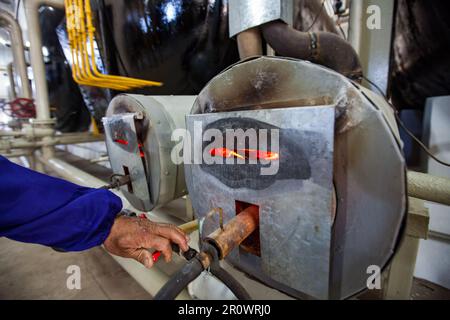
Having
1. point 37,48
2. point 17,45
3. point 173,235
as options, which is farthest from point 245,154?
point 17,45

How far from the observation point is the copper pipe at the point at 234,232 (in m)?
0.40

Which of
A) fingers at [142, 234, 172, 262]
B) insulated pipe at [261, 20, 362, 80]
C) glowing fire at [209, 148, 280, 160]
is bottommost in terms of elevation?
fingers at [142, 234, 172, 262]

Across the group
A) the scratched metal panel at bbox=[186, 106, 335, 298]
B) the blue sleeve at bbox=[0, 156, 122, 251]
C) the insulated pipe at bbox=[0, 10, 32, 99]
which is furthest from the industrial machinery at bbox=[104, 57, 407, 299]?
the insulated pipe at bbox=[0, 10, 32, 99]

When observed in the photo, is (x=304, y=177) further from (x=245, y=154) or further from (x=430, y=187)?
(x=430, y=187)

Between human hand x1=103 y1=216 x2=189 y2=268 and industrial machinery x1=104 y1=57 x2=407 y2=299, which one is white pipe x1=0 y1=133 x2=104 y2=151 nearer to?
human hand x1=103 y1=216 x2=189 y2=268

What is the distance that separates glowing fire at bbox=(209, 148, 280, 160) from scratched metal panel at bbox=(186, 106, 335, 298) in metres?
0.02

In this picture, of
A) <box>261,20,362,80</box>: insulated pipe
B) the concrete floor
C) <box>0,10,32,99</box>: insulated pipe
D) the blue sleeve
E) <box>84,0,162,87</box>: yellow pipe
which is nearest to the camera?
the blue sleeve

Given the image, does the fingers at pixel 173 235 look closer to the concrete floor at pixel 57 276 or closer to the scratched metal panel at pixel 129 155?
the scratched metal panel at pixel 129 155

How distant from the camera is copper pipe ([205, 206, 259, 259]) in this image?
0.40m

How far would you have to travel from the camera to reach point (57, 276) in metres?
1.27

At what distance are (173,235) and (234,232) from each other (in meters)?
0.18

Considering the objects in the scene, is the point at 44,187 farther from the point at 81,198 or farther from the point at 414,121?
the point at 414,121

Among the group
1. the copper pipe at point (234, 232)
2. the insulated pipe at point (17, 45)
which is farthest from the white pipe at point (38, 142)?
the copper pipe at point (234, 232)

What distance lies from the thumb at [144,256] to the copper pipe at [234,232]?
0.21m
